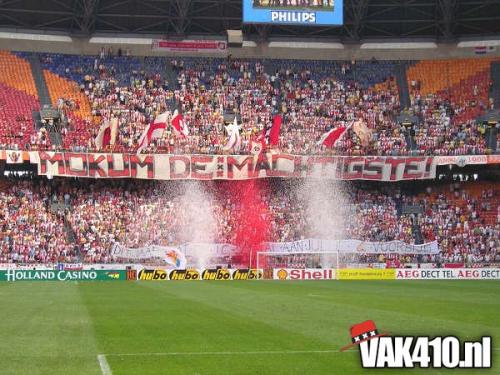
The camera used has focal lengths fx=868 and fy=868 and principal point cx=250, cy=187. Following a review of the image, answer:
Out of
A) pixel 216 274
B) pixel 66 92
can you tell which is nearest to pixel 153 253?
pixel 216 274

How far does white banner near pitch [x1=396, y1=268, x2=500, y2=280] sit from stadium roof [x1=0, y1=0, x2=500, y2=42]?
22.5m

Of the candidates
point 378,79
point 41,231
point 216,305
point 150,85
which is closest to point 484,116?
point 378,79

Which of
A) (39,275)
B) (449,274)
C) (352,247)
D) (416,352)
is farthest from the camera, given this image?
(352,247)

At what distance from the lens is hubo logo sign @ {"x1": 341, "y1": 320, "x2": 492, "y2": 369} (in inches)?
451

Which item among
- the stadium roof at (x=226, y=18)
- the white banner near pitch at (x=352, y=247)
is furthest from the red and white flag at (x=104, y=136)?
the white banner near pitch at (x=352, y=247)

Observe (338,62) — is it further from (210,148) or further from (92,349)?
(92,349)

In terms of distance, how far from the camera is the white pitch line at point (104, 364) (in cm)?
1391

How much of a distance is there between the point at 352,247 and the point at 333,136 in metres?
8.00

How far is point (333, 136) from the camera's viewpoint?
59.7 meters

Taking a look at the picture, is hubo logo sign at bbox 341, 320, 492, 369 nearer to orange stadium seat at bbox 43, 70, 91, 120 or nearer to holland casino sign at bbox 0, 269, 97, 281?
holland casino sign at bbox 0, 269, 97, 281

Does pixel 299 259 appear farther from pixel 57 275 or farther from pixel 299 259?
pixel 57 275

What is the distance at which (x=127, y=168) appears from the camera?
58531 mm

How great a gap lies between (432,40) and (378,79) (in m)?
6.30

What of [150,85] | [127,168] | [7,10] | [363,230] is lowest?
[363,230]
